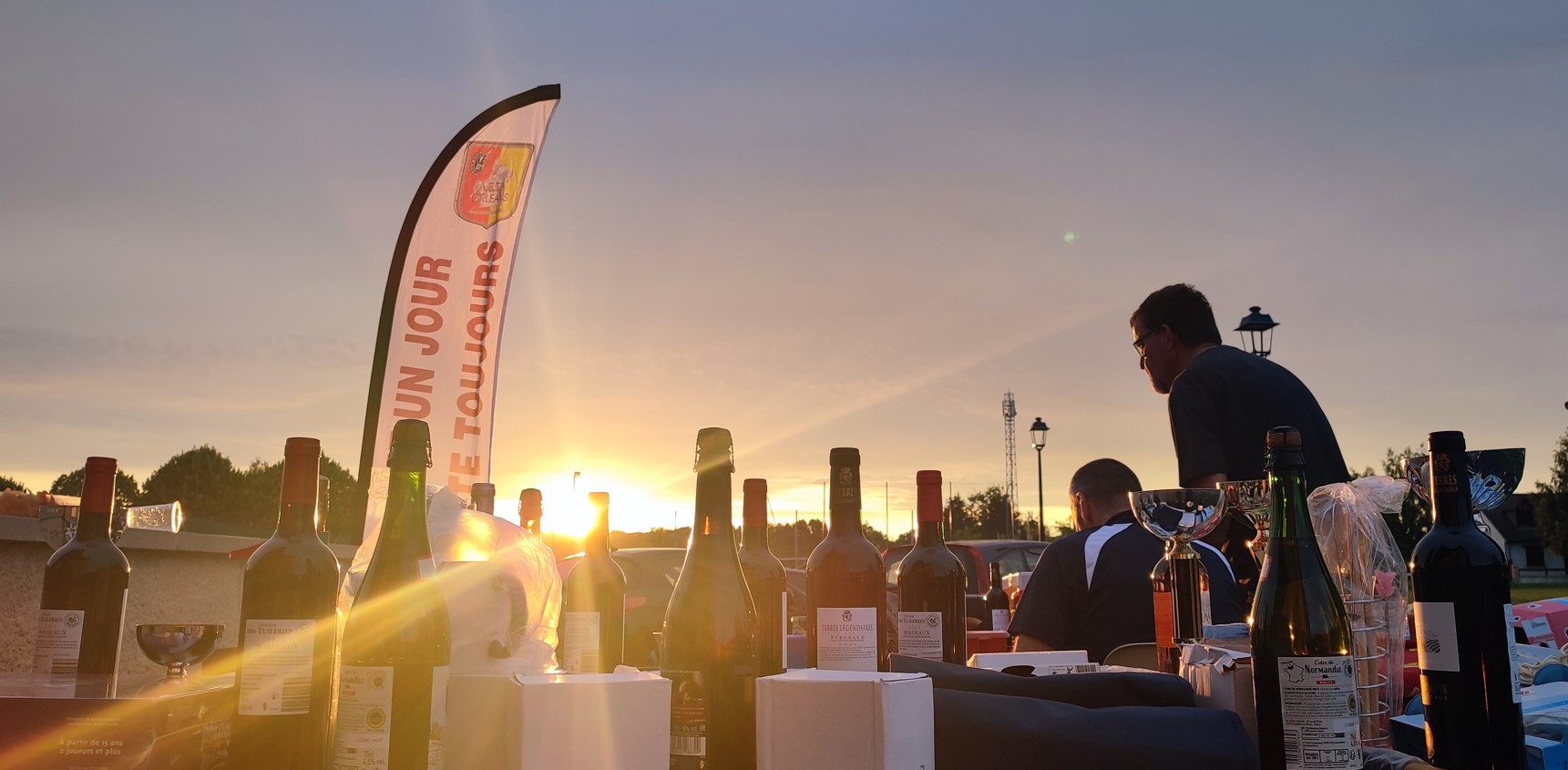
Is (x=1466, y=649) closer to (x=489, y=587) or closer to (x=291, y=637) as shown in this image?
(x=489, y=587)

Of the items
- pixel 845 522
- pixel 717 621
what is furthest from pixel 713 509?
pixel 845 522

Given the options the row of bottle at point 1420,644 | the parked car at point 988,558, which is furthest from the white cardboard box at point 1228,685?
the parked car at point 988,558

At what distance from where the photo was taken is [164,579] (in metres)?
5.77

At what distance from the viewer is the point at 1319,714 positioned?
1.40 metres

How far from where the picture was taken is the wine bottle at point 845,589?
68.4 inches

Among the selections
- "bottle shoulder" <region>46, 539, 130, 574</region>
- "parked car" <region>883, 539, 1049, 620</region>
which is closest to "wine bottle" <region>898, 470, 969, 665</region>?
"bottle shoulder" <region>46, 539, 130, 574</region>

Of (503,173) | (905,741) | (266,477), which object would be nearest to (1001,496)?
(266,477)

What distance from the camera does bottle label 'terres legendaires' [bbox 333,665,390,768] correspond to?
1.31 m

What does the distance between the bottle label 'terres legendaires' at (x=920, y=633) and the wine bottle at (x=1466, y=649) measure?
82cm

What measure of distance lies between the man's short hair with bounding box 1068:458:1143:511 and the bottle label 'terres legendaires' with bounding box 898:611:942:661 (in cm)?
304

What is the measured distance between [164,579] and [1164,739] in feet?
20.3

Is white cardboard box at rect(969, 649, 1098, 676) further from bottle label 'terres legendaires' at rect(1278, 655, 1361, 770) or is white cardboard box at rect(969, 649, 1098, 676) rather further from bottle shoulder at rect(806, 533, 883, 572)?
bottle label 'terres legendaires' at rect(1278, 655, 1361, 770)

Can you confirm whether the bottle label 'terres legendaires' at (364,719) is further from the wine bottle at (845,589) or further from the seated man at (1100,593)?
the seated man at (1100,593)

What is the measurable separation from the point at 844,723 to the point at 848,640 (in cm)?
→ 50
